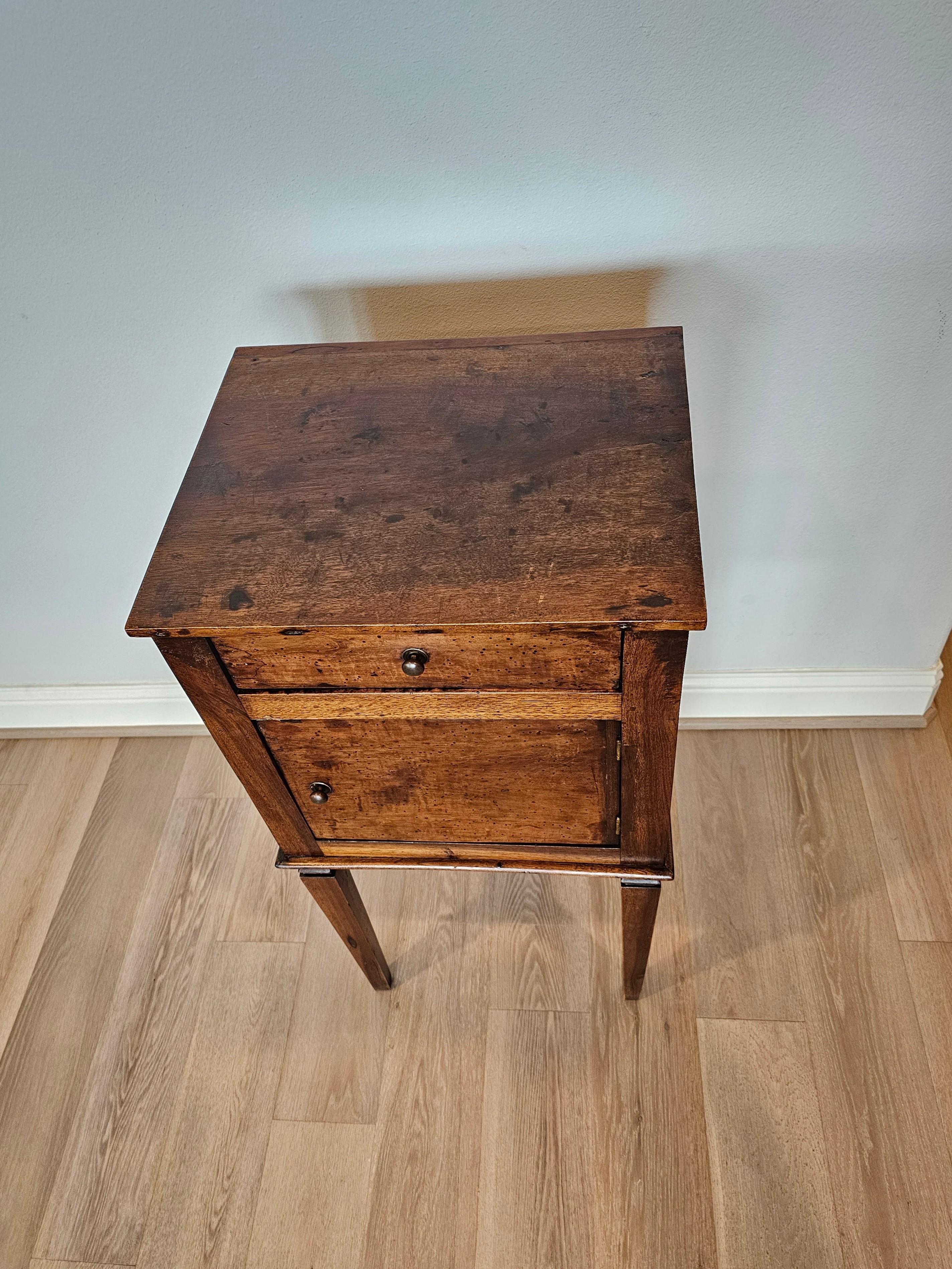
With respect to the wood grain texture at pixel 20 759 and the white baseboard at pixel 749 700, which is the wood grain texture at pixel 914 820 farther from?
the wood grain texture at pixel 20 759

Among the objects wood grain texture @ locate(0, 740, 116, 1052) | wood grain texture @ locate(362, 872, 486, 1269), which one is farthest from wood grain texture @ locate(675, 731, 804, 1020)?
wood grain texture @ locate(0, 740, 116, 1052)

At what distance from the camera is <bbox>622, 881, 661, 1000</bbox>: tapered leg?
103 cm

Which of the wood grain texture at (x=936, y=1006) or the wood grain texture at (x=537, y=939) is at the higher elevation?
the wood grain texture at (x=537, y=939)

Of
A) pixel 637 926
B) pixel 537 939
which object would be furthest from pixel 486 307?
pixel 537 939

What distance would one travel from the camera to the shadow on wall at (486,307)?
1.04 metres

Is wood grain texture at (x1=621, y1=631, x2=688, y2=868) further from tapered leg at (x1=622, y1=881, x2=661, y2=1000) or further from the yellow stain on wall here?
the yellow stain on wall

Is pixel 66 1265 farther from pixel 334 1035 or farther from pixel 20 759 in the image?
pixel 20 759

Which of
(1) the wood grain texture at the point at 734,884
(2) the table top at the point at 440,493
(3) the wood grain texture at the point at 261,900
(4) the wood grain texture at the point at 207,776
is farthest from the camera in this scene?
(4) the wood grain texture at the point at 207,776

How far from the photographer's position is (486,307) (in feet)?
3.51

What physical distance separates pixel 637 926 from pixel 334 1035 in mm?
482

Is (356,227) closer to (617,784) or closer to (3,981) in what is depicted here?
(617,784)

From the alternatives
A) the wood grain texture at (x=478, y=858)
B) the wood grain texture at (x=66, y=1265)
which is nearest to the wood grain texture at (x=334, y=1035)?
the wood grain texture at (x=66, y=1265)

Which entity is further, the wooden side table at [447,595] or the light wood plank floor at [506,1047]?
the light wood plank floor at [506,1047]

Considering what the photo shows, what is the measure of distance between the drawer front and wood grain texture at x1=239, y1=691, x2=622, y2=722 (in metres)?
0.02
